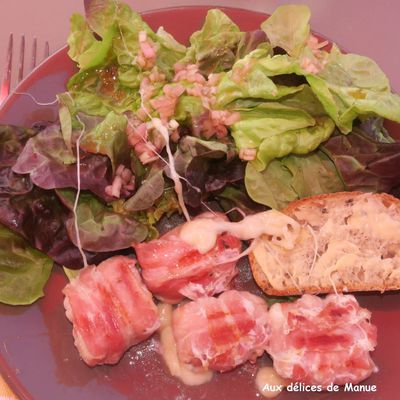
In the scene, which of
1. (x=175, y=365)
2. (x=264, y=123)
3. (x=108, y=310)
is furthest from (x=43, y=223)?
(x=264, y=123)

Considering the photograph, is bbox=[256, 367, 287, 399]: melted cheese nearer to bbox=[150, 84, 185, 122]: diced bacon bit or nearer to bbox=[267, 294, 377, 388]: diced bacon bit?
bbox=[267, 294, 377, 388]: diced bacon bit

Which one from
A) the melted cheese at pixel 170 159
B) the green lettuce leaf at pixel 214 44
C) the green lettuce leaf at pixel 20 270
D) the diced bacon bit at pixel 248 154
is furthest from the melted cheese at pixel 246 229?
the green lettuce leaf at pixel 214 44

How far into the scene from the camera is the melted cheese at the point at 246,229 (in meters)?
2.57

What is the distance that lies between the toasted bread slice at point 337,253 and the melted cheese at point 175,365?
0.47 metres

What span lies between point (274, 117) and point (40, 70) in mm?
1210

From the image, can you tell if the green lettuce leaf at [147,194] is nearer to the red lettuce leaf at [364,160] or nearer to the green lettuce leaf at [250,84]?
the green lettuce leaf at [250,84]

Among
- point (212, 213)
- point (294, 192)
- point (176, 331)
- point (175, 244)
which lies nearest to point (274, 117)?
point (294, 192)

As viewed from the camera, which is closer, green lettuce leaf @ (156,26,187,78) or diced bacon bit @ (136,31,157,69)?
diced bacon bit @ (136,31,157,69)

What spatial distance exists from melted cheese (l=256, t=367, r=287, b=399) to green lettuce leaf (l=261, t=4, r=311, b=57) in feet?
4.95

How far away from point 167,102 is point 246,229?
696mm

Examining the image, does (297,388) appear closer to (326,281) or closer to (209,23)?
(326,281)

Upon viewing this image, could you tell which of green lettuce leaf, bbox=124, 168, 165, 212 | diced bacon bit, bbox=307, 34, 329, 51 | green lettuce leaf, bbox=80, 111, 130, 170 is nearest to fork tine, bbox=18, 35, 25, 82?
green lettuce leaf, bbox=80, 111, 130, 170

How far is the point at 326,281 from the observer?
2613mm

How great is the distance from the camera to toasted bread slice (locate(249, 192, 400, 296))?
261 cm
